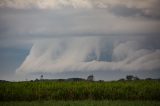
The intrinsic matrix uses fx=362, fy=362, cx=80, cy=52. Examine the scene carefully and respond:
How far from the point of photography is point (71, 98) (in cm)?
2339

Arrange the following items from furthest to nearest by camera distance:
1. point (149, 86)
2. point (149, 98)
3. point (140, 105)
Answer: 1. point (149, 86)
2. point (149, 98)
3. point (140, 105)

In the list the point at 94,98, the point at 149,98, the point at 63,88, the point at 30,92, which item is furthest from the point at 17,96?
the point at 149,98

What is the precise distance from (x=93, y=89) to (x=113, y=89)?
134cm

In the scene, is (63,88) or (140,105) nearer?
(140,105)

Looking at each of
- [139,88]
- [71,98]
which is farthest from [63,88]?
[139,88]

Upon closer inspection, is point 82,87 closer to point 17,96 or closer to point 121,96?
point 121,96

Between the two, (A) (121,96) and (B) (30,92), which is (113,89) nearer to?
(A) (121,96)

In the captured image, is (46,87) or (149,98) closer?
(149,98)

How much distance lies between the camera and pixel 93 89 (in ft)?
78.6

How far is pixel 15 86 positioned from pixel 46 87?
7.09 feet

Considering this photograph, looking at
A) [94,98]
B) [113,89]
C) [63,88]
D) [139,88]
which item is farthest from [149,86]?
[63,88]

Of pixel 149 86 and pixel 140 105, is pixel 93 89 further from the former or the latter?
pixel 140 105

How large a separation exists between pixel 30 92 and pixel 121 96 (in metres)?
5.94

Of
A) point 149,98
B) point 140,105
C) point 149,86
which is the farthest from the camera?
point 149,86
